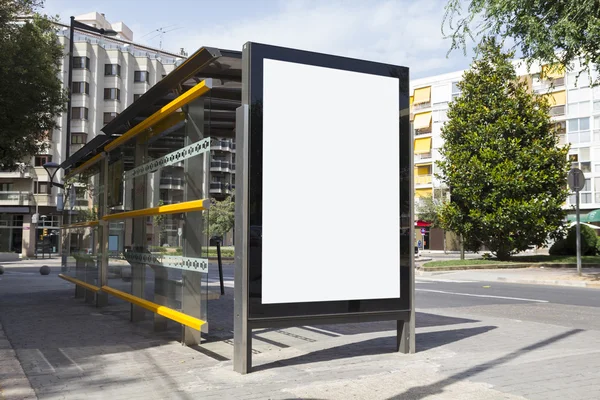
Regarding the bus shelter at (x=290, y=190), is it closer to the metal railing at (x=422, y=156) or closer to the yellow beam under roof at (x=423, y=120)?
the yellow beam under roof at (x=423, y=120)

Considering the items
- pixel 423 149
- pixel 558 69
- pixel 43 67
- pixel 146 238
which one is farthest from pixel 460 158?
pixel 423 149

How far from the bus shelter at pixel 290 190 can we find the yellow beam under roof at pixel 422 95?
61.3 meters

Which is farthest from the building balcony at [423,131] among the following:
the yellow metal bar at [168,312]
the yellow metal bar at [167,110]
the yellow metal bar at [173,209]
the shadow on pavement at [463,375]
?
the shadow on pavement at [463,375]

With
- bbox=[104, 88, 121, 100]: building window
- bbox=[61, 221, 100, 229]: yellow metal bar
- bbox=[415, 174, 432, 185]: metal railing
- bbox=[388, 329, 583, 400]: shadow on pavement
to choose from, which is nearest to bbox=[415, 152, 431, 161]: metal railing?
bbox=[415, 174, 432, 185]: metal railing

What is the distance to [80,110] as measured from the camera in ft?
199

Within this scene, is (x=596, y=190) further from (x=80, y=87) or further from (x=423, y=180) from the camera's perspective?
(x=80, y=87)

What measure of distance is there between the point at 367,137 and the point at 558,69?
11731 millimetres

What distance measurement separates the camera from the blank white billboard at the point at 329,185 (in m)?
5.55

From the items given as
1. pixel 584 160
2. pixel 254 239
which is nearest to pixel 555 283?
pixel 254 239

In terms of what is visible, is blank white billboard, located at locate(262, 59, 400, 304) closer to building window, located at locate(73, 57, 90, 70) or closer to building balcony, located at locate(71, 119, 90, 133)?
building balcony, located at locate(71, 119, 90, 133)

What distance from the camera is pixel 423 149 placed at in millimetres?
66125

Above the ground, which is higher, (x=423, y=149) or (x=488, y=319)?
(x=423, y=149)

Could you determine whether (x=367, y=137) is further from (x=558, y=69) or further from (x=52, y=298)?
(x=558, y=69)

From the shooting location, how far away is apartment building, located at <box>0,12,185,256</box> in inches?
2197
